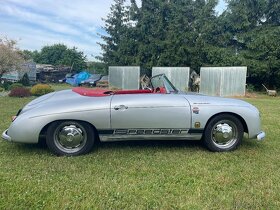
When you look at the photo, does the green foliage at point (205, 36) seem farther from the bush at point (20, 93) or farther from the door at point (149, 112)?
the door at point (149, 112)

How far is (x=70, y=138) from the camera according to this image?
4336mm

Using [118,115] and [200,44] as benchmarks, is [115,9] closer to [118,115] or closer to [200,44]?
[200,44]

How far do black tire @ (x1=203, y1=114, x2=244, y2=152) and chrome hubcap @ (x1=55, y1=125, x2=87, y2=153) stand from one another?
1.80 metres

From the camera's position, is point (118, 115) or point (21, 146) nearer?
point (118, 115)

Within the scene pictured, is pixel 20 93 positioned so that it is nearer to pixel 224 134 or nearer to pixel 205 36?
pixel 224 134

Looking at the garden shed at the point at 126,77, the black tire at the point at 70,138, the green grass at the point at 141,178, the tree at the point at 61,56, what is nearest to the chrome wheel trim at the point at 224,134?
the green grass at the point at 141,178

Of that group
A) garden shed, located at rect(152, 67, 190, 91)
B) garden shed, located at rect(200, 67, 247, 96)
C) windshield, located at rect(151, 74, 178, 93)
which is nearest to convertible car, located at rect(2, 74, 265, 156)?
windshield, located at rect(151, 74, 178, 93)

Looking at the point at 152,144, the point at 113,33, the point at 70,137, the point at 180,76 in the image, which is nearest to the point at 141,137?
the point at 152,144

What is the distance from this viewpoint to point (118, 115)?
→ 435 cm

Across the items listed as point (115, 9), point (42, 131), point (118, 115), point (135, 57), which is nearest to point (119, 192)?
point (118, 115)

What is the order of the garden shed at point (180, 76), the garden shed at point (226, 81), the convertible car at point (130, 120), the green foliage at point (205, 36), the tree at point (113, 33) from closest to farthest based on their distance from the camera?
the convertible car at point (130, 120)
the garden shed at point (226, 81)
the garden shed at point (180, 76)
the green foliage at point (205, 36)
the tree at point (113, 33)

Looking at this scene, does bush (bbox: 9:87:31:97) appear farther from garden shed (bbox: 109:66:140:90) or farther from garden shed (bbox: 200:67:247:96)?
garden shed (bbox: 200:67:247:96)

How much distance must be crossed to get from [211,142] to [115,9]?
3299cm

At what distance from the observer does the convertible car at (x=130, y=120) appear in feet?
14.0
